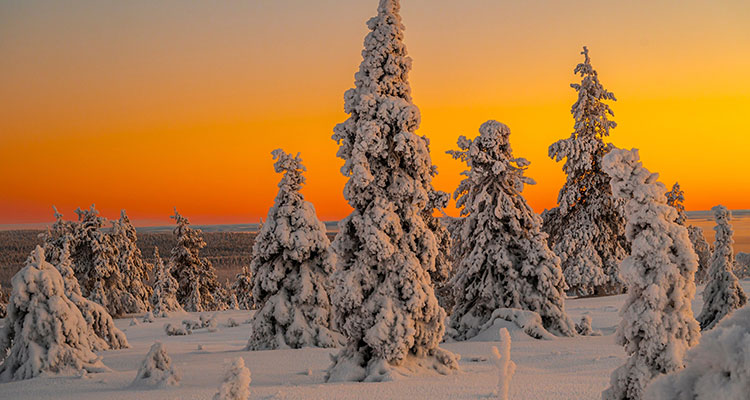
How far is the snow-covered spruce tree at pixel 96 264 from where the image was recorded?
48.4 m

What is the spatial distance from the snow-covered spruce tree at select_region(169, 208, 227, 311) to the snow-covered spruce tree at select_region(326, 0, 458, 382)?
45.5m

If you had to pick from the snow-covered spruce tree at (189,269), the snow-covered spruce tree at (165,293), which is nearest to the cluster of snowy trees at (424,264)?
the snow-covered spruce tree at (165,293)

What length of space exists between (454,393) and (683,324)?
4.88m

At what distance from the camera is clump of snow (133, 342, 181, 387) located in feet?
51.6

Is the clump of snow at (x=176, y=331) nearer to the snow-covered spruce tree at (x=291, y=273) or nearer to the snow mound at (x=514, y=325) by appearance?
the snow-covered spruce tree at (x=291, y=273)

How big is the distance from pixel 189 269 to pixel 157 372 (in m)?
46.4

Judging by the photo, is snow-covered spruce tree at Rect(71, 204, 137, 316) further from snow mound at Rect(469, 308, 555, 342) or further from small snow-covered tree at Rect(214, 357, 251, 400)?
small snow-covered tree at Rect(214, 357, 251, 400)

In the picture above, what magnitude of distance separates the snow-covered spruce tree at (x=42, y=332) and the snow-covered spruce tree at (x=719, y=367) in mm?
17326

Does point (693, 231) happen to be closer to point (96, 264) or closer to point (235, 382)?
point (96, 264)

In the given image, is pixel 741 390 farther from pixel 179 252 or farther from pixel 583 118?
pixel 179 252

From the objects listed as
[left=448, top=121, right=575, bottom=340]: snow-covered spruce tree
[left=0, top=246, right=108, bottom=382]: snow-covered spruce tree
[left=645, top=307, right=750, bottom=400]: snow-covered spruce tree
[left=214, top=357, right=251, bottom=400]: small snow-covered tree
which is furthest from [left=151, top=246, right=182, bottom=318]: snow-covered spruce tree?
[left=645, top=307, right=750, bottom=400]: snow-covered spruce tree

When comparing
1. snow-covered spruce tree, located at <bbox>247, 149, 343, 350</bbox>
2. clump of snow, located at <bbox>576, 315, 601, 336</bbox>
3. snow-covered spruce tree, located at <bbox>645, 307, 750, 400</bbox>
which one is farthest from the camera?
clump of snow, located at <bbox>576, 315, 601, 336</bbox>

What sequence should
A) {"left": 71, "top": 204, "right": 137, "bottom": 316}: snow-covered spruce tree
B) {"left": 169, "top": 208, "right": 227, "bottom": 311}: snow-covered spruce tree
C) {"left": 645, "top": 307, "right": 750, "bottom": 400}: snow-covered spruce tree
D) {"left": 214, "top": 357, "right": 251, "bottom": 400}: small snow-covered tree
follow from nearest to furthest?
{"left": 645, "top": 307, "right": 750, "bottom": 400}: snow-covered spruce tree → {"left": 214, "top": 357, "right": 251, "bottom": 400}: small snow-covered tree → {"left": 71, "top": 204, "right": 137, "bottom": 316}: snow-covered spruce tree → {"left": 169, "top": 208, "right": 227, "bottom": 311}: snow-covered spruce tree

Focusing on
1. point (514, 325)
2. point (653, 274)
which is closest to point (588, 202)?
point (514, 325)
